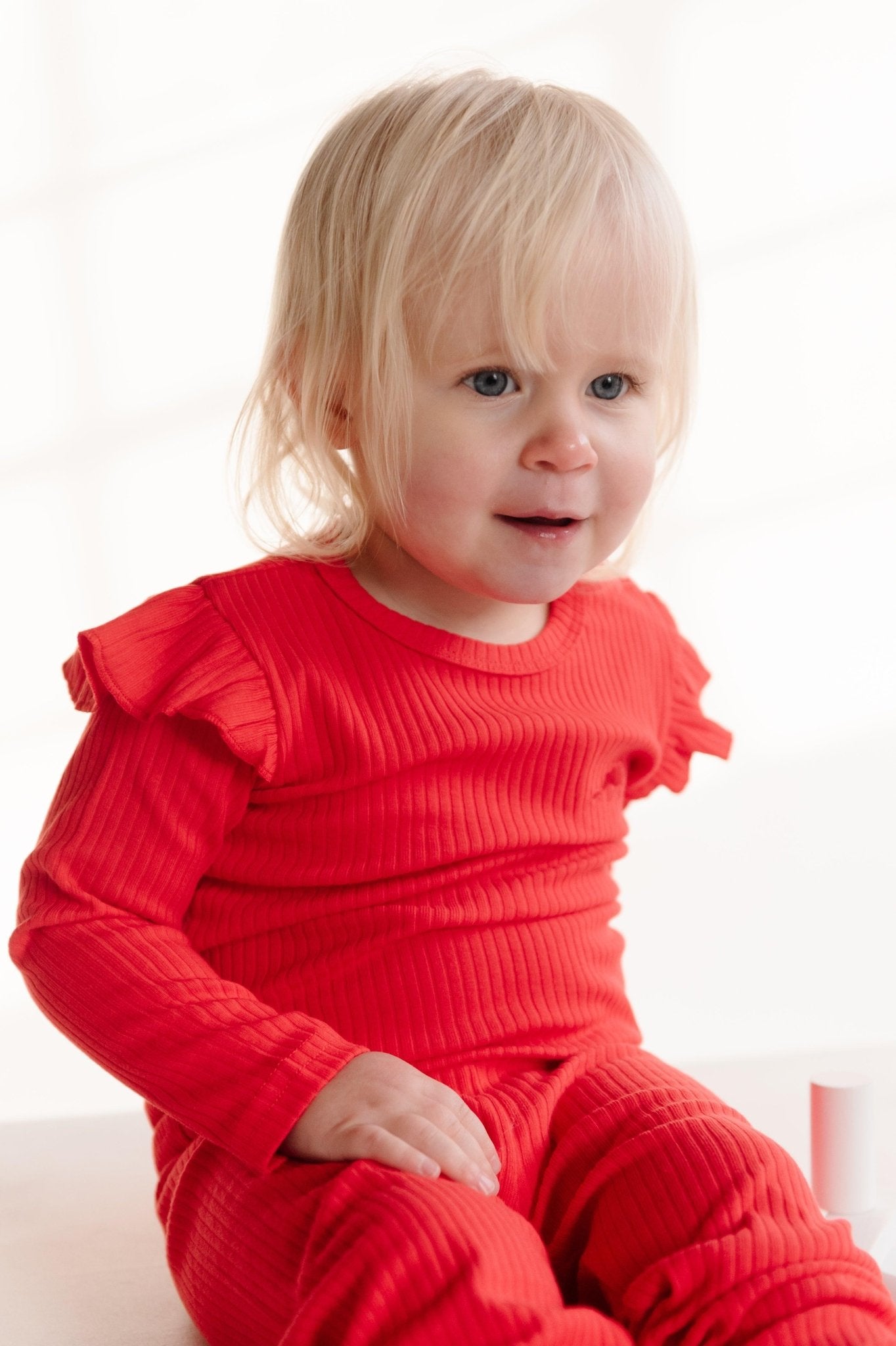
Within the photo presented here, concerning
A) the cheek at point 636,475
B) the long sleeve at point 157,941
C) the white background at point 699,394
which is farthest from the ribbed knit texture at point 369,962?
the white background at point 699,394

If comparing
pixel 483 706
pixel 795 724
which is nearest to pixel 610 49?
pixel 795 724

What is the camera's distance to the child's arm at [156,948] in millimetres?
823

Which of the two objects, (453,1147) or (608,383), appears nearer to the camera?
(453,1147)

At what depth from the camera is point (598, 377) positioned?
2.95 feet

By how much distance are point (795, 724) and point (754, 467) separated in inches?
9.9

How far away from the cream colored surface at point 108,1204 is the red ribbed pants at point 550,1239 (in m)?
0.09

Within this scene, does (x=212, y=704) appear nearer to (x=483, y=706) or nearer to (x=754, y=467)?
(x=483, y=706)

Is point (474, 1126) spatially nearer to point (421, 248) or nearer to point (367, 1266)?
point (367, 1266)

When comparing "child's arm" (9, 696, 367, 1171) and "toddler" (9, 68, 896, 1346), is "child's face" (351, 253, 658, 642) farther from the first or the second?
"child's arm" (9, 696, 367, 1171)

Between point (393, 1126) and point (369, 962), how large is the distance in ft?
0.43

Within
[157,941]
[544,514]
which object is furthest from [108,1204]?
[544,514]

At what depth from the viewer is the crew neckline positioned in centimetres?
95

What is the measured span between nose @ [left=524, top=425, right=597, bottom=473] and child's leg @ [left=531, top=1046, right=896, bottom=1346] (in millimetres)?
320

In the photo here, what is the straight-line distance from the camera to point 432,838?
36.4 inches
